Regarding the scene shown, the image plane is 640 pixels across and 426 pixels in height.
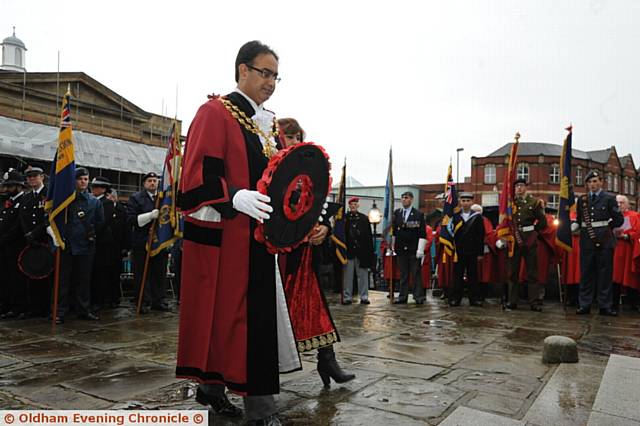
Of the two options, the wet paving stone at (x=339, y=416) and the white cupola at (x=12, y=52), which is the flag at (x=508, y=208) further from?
the white cupola at (x=12, y=52)

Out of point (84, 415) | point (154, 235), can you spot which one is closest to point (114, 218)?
point (154, 235)

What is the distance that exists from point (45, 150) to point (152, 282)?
1649 cm

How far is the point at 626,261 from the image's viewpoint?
29.0 ft

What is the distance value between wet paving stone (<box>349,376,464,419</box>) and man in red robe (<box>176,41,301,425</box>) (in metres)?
0.68

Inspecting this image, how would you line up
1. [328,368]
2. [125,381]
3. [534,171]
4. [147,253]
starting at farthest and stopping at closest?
[534,171]
[147,253]
[125,381]
[328,368]

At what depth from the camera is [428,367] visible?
13.7 feet

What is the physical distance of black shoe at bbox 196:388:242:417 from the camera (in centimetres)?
292

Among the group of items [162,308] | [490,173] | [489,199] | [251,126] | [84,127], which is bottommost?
[162,308]

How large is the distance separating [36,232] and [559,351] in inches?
265

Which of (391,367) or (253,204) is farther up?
(253,204)

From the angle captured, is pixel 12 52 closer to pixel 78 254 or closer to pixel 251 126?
pixel 78 254

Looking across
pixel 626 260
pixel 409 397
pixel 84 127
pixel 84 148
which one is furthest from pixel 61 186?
pixel 84 127

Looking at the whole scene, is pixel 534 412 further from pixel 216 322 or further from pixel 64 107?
pixel 64 107

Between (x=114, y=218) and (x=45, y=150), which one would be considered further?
(x=45, y=150)
